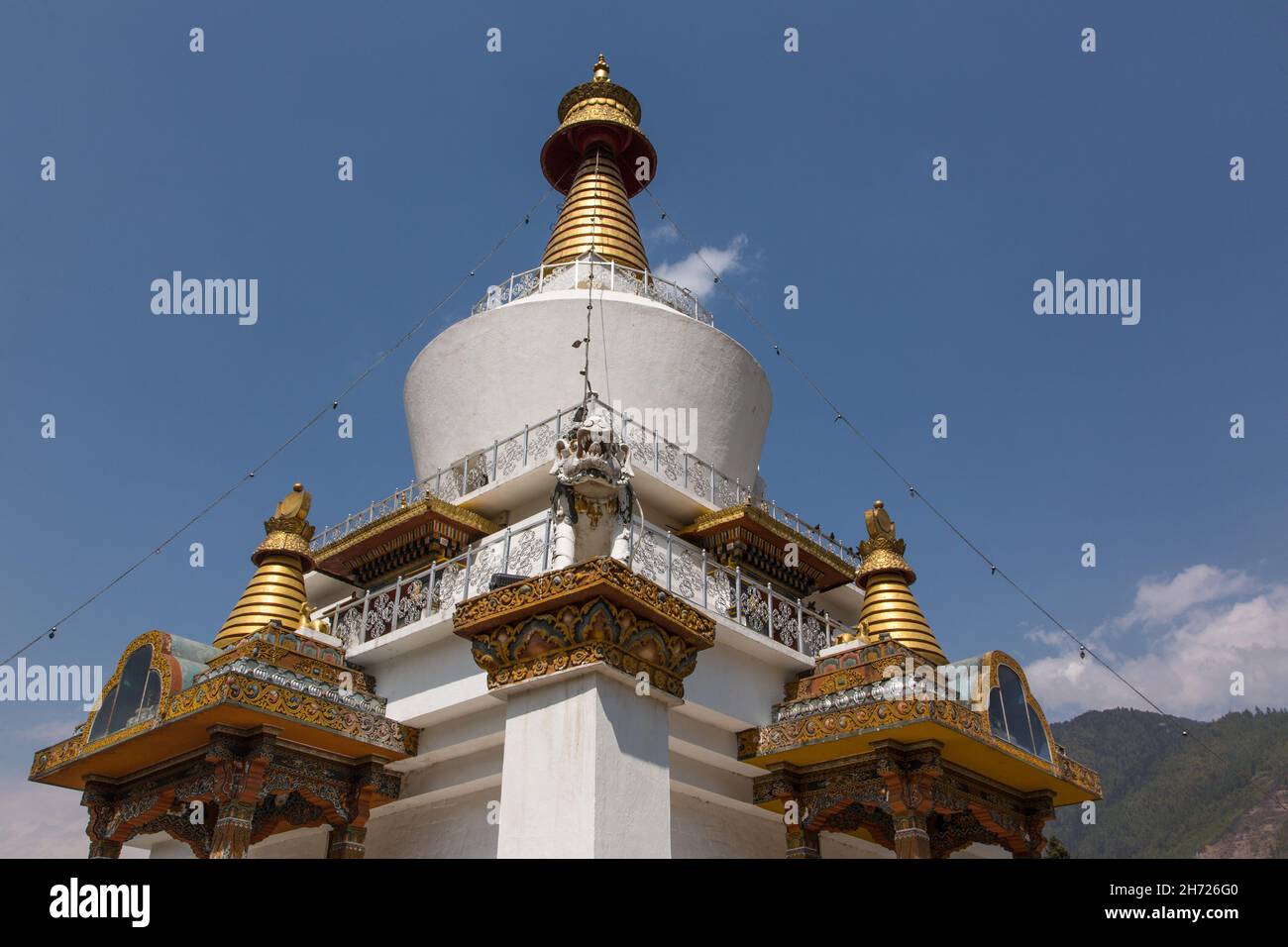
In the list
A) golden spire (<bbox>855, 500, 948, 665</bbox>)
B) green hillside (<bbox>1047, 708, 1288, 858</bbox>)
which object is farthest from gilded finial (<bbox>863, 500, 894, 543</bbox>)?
green hillside (<bbox>1047, 708, 1288, 858</bbox>)

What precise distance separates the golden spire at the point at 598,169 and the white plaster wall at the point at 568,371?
13.7 ft

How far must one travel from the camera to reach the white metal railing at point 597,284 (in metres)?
21.3

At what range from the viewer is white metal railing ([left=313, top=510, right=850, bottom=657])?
48.1 feet

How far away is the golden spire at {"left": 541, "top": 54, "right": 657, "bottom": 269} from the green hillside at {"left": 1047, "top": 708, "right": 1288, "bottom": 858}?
7546cm

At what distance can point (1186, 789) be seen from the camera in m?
118

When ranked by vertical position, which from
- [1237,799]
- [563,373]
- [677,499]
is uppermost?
[563,373]

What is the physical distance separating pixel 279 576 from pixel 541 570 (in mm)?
6396

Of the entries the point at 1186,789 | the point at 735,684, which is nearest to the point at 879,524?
the point at 735,684

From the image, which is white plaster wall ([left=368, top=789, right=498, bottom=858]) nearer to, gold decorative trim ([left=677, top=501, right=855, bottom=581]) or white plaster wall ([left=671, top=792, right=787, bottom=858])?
white plaster wall ([left=671, top=792, right=787, bottom=858])

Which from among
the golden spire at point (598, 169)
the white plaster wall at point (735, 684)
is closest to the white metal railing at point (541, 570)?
the white plaster wall at point (735, 684)
